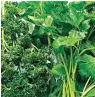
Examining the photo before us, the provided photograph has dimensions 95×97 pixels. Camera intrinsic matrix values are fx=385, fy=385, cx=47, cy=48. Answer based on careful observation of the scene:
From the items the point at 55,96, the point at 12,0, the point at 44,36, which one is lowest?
the point at 55,96

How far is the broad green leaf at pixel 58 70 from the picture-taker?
232 cm

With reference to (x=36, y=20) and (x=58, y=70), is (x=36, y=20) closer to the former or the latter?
(x=36, y=20)

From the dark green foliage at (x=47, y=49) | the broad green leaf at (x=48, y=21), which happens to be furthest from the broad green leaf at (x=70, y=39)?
the broad green leaf at (x=48, y=21)

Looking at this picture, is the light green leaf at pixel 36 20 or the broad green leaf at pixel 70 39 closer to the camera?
the broad green leaf at pixel 70 39

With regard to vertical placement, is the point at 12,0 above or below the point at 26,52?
above

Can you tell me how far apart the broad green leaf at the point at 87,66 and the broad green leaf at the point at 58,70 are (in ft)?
0.40

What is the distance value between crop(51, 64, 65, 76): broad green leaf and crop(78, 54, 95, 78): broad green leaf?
4.8 inches

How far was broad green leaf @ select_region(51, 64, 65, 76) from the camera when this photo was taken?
2.32 meters

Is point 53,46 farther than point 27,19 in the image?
No

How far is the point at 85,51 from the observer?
2.34 m

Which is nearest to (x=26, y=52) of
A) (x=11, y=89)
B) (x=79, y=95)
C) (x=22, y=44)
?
(x=22, y=44)

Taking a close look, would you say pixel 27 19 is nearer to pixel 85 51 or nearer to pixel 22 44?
pixel 22 44

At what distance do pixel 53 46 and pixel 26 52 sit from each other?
18 cm

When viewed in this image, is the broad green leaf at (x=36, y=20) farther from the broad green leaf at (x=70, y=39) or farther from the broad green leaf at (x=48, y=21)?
the broad green leaf at (x=70, y=39)
